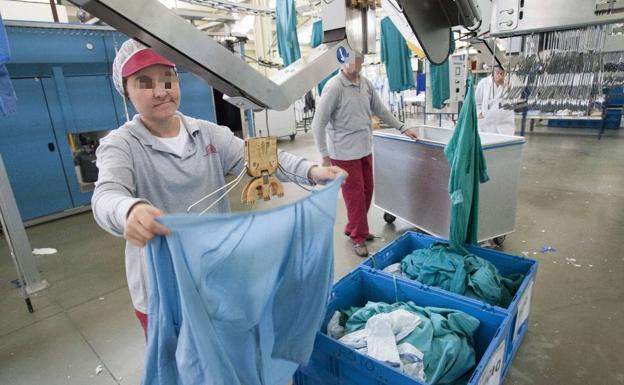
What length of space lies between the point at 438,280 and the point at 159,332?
1376 mm

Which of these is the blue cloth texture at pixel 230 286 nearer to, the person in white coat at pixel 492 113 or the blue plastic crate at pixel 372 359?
the blue plastic crate at pixel 372 359

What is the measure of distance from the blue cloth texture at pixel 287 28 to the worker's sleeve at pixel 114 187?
10.3 ft

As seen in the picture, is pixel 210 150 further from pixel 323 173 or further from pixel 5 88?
pixel 5 88

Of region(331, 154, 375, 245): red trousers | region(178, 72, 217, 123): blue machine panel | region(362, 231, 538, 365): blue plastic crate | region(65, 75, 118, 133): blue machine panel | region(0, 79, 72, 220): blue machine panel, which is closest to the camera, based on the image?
region(362, 231, 538, 365): blue plastic crate

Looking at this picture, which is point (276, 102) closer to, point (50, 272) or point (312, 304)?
point (312, 304)

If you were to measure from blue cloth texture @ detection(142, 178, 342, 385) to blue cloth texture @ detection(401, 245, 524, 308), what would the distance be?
3.15 ft

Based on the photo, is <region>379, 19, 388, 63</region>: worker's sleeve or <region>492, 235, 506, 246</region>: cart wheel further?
<region>379, 19, 388, 63</region>: worker's sleeve

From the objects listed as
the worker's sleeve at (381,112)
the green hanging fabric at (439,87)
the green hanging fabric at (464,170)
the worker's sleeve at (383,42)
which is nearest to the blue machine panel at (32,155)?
the worker's sleeve at (381,112)

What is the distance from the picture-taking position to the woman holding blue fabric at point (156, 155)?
963 mm

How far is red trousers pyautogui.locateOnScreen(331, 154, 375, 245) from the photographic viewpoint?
2.82m

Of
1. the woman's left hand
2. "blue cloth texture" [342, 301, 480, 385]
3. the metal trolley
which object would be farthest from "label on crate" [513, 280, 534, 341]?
the woman's left hand

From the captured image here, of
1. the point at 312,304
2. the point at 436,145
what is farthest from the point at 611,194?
the point at 312,304

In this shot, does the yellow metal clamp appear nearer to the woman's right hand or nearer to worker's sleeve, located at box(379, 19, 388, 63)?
the woman's right hand

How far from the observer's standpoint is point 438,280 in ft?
5.87
